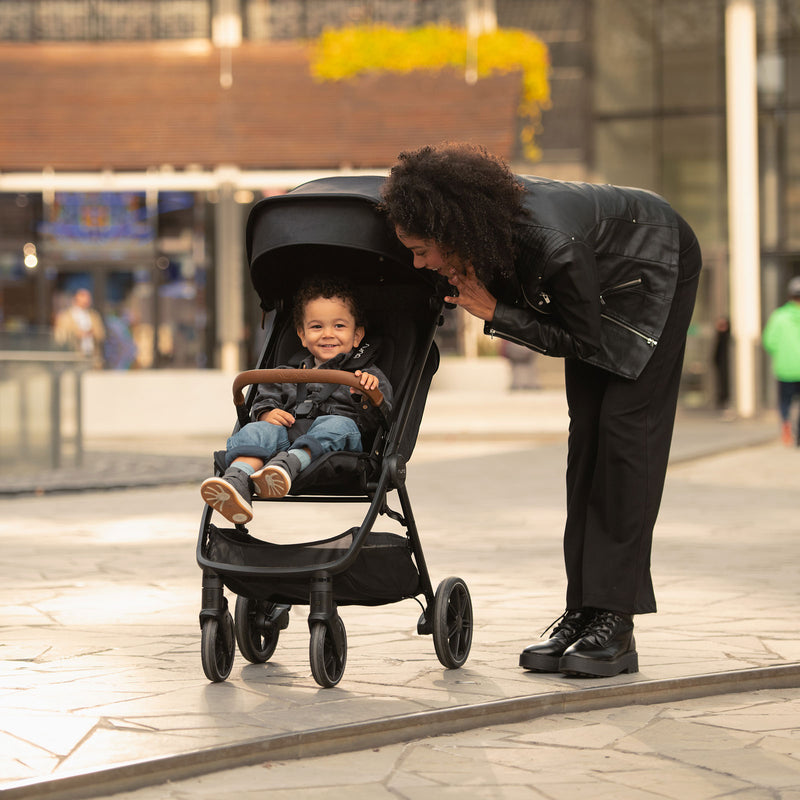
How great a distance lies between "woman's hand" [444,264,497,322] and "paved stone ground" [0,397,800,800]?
1.15 metres

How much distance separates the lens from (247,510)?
181 inches

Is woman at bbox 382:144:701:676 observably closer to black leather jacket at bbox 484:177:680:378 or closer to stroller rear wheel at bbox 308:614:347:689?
black leather jacket at bbox 484:177:680:378

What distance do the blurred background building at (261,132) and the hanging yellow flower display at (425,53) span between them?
1.18 ft

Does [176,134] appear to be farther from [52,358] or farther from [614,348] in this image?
[614,348]

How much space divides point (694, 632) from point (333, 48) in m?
23.3

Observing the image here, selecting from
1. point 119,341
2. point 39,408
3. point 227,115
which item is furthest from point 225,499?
point 119,341

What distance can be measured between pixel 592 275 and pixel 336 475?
0.98m

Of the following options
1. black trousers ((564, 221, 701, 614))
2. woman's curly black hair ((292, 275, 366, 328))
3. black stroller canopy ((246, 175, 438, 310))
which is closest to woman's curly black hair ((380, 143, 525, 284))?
black stroller canopy ((246, 175, 438, 310))

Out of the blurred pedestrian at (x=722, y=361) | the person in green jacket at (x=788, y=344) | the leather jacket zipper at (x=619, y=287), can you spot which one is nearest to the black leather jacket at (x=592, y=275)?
the leather jacket zipper at (x=619, y=287)

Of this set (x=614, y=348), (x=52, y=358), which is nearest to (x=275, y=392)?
(x=614, y=348)

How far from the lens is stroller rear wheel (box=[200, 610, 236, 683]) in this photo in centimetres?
479

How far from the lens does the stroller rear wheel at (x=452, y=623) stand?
4957 millimetres

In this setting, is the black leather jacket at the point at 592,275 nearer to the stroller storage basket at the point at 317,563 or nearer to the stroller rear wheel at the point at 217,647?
the stroller storage basket at the point at 317,563

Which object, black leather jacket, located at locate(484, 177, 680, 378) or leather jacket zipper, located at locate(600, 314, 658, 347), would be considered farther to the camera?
leather jacket zipper, located at locate(600, 314, 658, 347)
